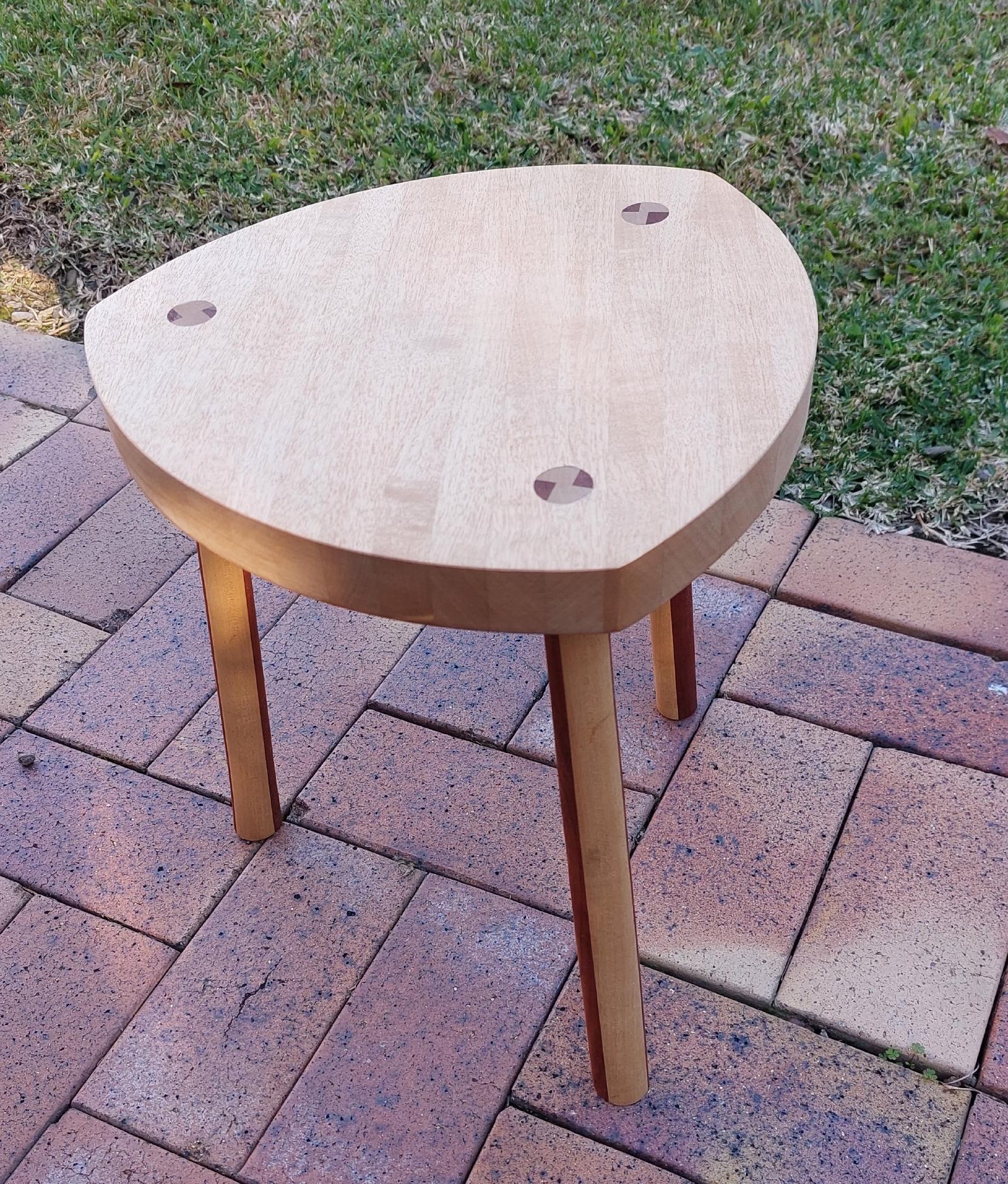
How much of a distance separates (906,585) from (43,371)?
1.78 metres

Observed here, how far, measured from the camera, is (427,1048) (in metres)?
1.37

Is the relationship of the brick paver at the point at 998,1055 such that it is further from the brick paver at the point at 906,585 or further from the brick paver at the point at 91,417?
the brick paver at the point at 91,417

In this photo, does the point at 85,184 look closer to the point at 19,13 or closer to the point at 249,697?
the point at 19,13

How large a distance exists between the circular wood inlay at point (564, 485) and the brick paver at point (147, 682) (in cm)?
97

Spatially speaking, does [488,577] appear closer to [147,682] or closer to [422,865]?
[422,865]

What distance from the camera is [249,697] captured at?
1.44 metres

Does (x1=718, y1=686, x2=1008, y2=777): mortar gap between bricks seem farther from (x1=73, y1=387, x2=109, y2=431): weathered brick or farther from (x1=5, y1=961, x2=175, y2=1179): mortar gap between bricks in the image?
(x1=73, y1=387, x2=109, y2=431): weathered brick

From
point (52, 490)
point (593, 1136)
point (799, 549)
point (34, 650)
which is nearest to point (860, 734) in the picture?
point (799, 549)

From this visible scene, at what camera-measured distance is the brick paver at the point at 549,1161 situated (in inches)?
49.4

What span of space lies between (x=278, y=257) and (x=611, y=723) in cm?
65

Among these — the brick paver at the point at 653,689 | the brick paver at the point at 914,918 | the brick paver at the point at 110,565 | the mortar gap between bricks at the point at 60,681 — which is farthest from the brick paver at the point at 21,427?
the brick paver at the point at 914,918

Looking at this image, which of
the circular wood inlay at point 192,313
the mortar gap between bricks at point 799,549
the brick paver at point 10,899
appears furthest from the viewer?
the mortar gap between bricks at point 799,549

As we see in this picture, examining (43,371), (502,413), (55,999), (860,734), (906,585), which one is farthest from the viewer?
(43,371)

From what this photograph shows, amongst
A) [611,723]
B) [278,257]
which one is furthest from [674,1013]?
[278,257]
